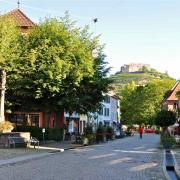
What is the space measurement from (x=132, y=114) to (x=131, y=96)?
Result: 17.9 ft

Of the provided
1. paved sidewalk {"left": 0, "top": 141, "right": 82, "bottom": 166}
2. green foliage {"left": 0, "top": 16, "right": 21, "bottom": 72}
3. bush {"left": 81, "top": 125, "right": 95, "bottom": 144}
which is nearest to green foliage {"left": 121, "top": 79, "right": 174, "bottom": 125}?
bush {"left": 81, "top": 125, "right": 95, "bottom": 144}

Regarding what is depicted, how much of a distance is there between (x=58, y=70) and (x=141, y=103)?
9560cm

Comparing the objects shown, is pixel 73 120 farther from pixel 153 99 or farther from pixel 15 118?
pixel 153 99

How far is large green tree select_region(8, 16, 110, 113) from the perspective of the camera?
136 feet

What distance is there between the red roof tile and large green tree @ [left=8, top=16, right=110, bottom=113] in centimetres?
977

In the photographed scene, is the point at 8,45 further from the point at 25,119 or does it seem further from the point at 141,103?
the point at 141,103

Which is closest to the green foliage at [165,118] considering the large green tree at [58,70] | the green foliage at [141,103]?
the large green tree at [58,70]

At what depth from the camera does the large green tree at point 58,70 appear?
136 feet

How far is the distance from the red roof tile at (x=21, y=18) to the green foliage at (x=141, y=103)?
81.1 meters

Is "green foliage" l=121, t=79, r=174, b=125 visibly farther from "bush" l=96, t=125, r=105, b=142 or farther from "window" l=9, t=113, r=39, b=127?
"window" l=9, t=113, r=39, b=127

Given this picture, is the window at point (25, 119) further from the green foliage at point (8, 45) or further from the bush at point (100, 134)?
the green foliage at point (8, 45)

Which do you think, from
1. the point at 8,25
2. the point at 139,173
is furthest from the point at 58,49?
the point at 139,173

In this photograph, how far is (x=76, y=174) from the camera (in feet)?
59.9

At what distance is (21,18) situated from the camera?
5472cm
